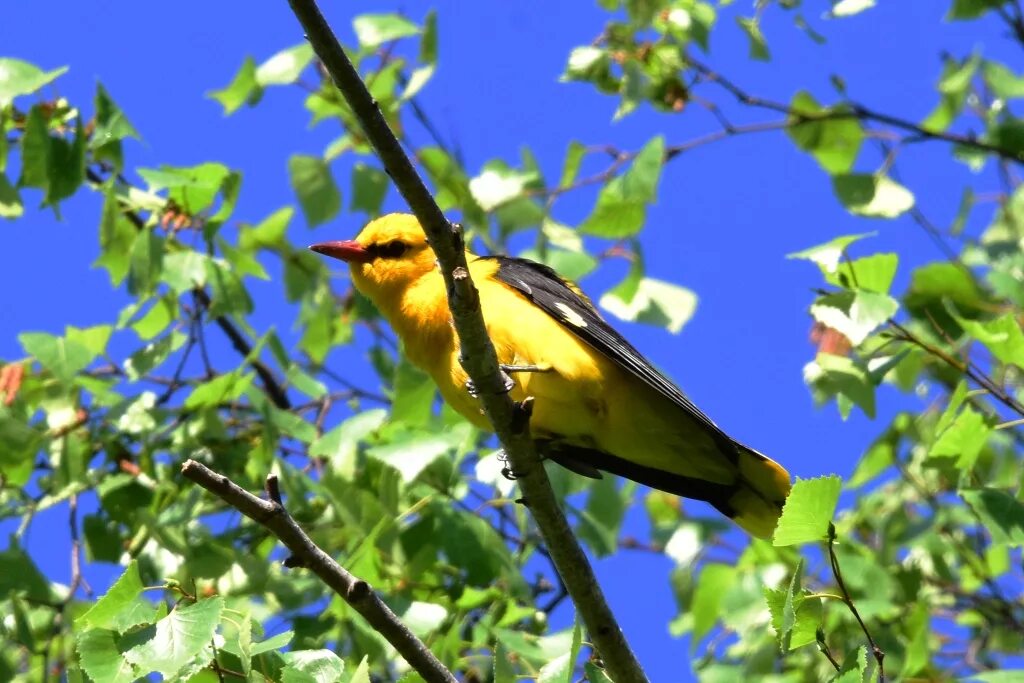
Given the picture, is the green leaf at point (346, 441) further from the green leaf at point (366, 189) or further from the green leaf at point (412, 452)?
the green leaf at point (366, 189)

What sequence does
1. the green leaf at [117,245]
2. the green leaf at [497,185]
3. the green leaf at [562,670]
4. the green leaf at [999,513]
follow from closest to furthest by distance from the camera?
the green leaf at [562,670] < the green leaf at [999,513] < the green leaf at [117,245] < the green leaf at [497,185]

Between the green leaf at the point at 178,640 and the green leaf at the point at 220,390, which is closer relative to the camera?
the green leaf at the point at 178,640

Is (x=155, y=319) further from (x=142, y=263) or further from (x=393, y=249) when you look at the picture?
(x=393, y=249)

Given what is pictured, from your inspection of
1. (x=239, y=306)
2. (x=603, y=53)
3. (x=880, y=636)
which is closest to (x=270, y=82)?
(x=239, y=306)

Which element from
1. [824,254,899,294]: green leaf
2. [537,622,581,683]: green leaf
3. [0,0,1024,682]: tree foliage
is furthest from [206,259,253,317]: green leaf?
[537,622,581,683]: green leaf

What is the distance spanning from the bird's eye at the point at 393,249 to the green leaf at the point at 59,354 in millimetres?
1086

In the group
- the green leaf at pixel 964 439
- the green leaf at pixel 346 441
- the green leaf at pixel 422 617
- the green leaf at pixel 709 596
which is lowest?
the green leaf at pixel 422 617

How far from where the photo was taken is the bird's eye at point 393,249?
4676mm

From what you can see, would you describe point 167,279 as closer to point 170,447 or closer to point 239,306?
point 239,306

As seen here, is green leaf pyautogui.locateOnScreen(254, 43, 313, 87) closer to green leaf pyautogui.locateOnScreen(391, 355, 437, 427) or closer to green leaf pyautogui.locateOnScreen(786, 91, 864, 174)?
green leaf pyautogui.locateOnScreen(391, 355, 437, 427)

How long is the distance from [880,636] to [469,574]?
1484 mm

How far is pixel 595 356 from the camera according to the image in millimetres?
4328

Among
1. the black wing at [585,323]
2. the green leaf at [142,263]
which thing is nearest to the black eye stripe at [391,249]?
the black wing at [585,323]

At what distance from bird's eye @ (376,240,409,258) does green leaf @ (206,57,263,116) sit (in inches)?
36.9
